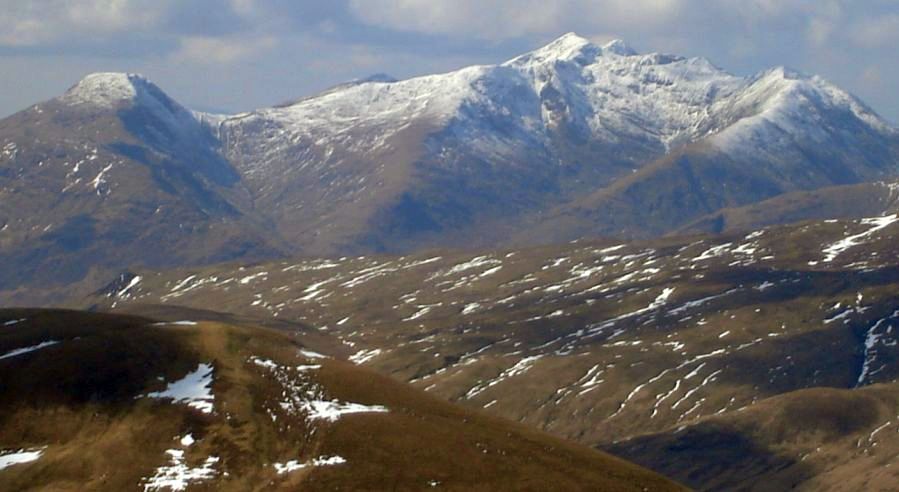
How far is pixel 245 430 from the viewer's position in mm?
155500

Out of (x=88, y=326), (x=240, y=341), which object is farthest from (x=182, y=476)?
(x=88, y=326)

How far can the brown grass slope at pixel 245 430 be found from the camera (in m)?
146

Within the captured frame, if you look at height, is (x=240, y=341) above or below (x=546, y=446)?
above

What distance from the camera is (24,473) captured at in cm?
14738

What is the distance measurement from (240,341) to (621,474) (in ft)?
199

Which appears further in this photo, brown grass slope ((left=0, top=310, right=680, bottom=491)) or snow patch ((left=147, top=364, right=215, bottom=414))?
snow patch ((left=147, top=364, right=215, bottom=414))

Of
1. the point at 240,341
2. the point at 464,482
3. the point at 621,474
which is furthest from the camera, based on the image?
the point at 240,341

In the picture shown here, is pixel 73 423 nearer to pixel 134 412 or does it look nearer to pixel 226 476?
pixel 134 412

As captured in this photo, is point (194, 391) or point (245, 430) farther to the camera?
point (194, 391)

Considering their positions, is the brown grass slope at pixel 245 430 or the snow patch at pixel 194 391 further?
the snow patch at pixel 194 391

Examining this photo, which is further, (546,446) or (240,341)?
(240,341)

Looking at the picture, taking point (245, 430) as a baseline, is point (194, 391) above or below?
above

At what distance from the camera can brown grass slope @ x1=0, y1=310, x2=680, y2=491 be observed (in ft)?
479

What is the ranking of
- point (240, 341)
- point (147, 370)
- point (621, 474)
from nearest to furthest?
point (621, 474) < point (147, 370) < point (240, 341)
